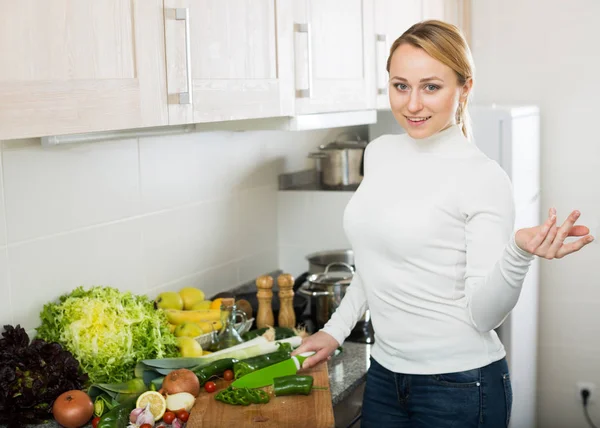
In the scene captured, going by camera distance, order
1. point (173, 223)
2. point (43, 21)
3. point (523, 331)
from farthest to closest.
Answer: point (523, 331) → point (173, 223) → point (43, 21)

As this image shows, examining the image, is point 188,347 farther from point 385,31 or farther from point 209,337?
→ point 385,31

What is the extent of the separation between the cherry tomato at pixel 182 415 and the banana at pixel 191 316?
0.45 m

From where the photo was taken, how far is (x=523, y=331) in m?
3.14

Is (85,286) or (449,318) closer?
(449,318)

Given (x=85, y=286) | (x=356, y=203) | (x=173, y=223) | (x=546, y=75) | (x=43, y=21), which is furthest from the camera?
(x=546, y=75)

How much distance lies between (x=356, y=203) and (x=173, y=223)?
789mm

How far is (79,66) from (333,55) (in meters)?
1.02

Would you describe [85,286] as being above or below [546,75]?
below

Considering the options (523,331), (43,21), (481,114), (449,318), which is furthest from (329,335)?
(523,331)

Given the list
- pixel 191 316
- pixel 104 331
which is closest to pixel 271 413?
pixel 104 331

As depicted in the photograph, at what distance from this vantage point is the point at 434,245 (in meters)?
1.56

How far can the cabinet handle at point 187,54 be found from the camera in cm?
156

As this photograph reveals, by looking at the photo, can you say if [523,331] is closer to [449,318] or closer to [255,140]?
[255,140]

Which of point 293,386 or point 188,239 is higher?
point 188,239
